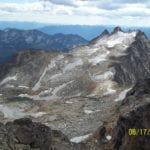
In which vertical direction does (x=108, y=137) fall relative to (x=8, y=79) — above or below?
above

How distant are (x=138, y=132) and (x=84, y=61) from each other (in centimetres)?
13841

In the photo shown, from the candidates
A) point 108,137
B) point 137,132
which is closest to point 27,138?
point 137,132

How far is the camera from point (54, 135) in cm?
6256

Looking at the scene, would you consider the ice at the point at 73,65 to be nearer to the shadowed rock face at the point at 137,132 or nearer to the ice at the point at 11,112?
the ice at the point at 11,112

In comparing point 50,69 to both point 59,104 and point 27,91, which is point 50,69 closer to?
point 27,91

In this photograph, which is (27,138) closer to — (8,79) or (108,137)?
(108,137)

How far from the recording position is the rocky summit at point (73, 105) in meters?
58.6

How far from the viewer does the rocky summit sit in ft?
192

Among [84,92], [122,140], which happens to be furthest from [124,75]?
[122,140]

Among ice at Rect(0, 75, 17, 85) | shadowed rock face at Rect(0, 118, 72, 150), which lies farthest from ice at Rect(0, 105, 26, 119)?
shadowed rock face at Rect(0, 118, 72, 150)

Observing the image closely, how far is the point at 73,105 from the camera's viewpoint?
133500mm

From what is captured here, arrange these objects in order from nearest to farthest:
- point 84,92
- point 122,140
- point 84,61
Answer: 1. point 122,140
2. point 84,92
3. point 84,61
